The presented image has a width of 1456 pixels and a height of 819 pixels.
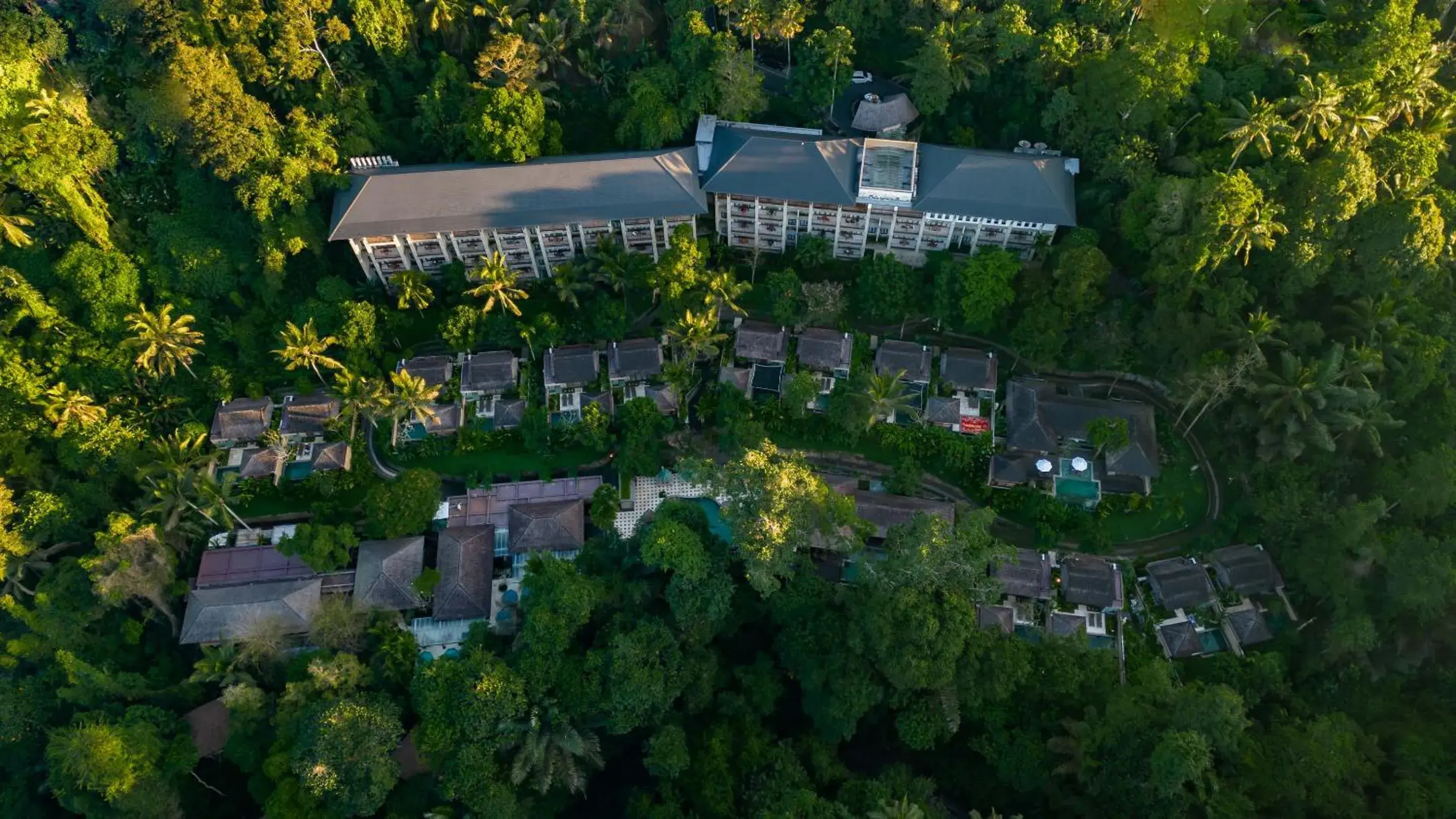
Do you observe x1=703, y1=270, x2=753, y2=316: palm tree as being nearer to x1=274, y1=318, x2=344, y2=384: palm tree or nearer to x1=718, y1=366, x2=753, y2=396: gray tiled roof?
x1=718, y1=366, x2=753, y2=396: gray tiled roof

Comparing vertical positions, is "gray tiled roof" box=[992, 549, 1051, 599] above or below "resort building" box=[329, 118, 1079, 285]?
below

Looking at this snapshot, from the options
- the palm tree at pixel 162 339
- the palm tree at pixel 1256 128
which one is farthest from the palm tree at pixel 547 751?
the palm tree at pixel 1256 128

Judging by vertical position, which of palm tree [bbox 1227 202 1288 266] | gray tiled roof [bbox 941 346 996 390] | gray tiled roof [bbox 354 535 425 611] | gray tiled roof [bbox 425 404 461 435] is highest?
palm tree [bbox 1227 202 1288 266]

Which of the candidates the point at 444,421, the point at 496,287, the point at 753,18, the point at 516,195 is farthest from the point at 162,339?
the point at 753,18

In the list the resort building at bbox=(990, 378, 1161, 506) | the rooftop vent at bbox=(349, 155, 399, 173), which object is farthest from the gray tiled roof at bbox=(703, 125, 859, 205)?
the rooftop vent at bbox=(349, 155, 399, 173)

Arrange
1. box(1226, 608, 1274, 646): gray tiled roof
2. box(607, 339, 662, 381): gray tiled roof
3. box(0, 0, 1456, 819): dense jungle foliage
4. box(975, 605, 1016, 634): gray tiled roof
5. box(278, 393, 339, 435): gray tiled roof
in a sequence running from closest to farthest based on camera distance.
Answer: box(0, 0, 1456, 819): dense jungle foliage < box(1226, 608, 1274, 646): gray tiled roof < box(975, 605, 1016, 634): gray tiled roof < box(278, 393, 339, 435): gray tiled roof < box(607, 339, 662, 381): gray tiled roof

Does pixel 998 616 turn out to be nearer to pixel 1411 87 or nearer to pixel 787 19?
pixel 1411 87

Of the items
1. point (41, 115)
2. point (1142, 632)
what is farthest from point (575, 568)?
point (41, 115)
